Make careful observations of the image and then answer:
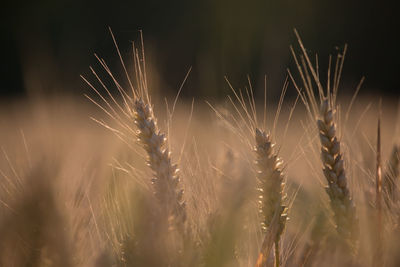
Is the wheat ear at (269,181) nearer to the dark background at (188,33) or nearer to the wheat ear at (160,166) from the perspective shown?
the wheat ear at (160,166)

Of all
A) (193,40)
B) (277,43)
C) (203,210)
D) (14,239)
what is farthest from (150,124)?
(193,40)

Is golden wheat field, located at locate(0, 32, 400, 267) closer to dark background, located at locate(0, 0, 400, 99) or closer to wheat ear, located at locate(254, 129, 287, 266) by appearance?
wheat ear, located at locate(254, 129, 287, 266)

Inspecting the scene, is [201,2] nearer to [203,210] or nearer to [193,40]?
[193,40]

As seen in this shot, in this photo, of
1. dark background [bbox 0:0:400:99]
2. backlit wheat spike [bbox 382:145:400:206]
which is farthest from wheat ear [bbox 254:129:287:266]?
dark background [bbox 0:0:400:99]

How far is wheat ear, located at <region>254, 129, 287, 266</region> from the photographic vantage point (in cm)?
97

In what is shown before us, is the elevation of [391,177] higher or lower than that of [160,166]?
lower

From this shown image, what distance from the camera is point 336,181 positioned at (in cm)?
100

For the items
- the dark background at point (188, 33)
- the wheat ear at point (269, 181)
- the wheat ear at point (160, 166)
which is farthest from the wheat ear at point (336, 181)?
the dark background at point (188, 33)

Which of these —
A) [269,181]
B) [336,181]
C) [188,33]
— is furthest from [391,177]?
[188,33]

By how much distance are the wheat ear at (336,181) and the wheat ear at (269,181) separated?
0.37 ft

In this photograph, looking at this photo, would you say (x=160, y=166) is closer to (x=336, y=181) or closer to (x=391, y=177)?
(x=336, y=181)

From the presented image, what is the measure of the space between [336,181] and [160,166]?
0.40m

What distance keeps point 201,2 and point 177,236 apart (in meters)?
11.7

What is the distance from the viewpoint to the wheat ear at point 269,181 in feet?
3.18
